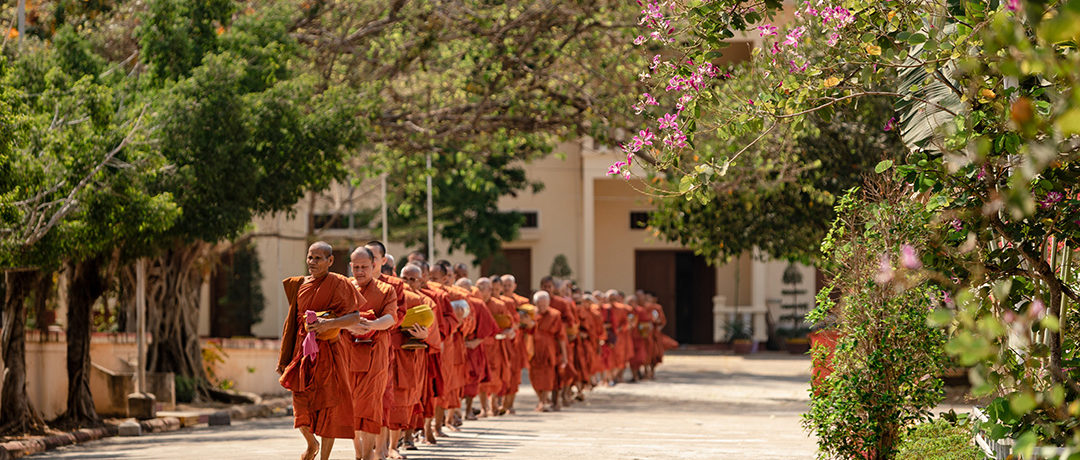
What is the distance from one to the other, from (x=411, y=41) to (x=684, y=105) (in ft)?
42.3

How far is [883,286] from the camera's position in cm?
956

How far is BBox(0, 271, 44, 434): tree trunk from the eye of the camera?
15383mm

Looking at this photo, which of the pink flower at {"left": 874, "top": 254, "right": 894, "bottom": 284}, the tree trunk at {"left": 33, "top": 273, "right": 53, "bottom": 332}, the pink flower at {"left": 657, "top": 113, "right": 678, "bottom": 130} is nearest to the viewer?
the pink flower at {"left": 657, "top": 113, "right": 678, "bottom": 130}

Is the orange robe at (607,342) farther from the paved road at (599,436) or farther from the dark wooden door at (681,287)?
the dark wooden door at (681,287)

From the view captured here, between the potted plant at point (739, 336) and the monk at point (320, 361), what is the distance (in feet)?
101

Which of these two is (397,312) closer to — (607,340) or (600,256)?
(607,340)

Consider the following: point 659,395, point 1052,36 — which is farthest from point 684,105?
point 659,395

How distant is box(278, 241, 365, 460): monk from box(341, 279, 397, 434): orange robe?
0.16 m

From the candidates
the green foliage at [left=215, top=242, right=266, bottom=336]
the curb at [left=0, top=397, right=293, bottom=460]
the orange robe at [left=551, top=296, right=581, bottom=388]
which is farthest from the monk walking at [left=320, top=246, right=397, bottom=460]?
the green foliage at [left=215, top=242, right=266, bottom=336]

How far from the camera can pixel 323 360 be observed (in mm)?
10273

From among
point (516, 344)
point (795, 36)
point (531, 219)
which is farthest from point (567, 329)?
point (531, 219)

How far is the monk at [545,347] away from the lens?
19359 mm

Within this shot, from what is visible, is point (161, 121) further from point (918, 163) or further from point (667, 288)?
point (667, 288)

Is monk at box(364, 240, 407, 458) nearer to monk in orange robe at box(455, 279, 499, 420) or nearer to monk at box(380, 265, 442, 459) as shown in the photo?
monk at box(380, 265, 442, 459)
